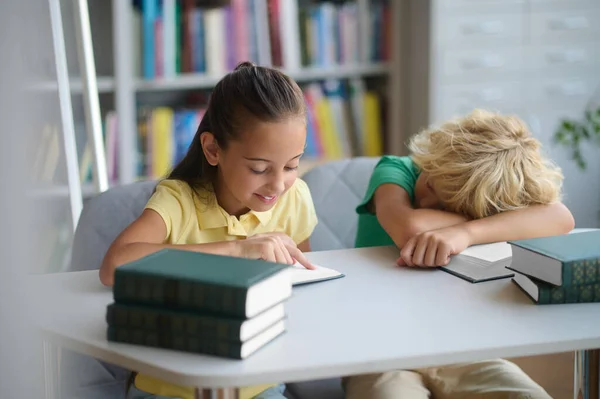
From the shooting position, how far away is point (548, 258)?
3.81 feet

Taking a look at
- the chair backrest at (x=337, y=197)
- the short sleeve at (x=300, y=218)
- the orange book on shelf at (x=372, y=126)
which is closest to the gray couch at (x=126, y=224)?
the chair backrest at (x=337, y=197)

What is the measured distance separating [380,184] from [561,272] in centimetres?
57

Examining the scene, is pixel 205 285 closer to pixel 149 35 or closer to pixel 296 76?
pixel 149 35

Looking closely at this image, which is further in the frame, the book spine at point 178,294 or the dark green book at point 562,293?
the dark green book at point 562,293

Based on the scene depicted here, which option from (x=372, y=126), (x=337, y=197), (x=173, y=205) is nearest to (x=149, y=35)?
(x=372, y=126)

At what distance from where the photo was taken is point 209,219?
1.44 meters

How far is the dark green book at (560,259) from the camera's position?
1.14 metres

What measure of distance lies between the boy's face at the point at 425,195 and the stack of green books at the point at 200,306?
668 mm

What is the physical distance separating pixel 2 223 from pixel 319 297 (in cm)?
68

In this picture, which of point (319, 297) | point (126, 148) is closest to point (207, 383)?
point (319, 297)

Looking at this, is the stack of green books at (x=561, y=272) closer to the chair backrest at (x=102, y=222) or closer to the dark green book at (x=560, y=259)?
the dark green book at (x=560, y=259)

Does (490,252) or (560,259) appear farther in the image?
(490,252)

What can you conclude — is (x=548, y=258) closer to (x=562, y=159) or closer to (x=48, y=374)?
(x=48, y=374)

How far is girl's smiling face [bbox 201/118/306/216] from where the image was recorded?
132 centimetres
